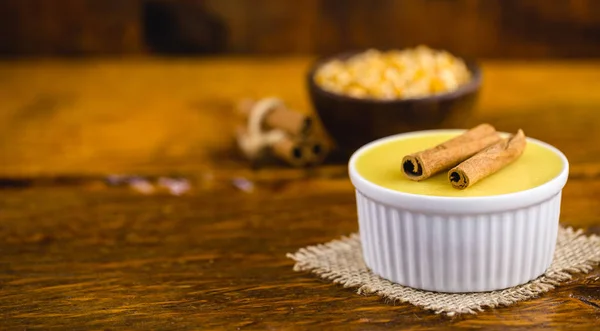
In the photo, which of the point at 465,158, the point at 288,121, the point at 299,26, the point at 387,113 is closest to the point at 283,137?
the point at 288,121

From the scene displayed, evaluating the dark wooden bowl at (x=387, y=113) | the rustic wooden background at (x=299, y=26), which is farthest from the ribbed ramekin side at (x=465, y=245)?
the rustic wooden background at (x=299, y=26)

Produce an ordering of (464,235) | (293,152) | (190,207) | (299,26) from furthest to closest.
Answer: (299,26) < (293,152) < (190,207) < (464,235)

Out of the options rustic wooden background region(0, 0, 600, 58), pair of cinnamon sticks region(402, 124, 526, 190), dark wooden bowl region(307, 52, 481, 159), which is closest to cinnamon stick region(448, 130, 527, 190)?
pair of cinnamon sticks region(402, 124, 526, 190)

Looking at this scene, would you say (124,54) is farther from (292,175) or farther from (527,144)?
(527,144)

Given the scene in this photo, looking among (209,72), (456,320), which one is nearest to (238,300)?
(456,320)

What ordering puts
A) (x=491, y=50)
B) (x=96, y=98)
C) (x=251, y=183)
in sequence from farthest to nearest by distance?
(x=491, y=50)
(x=96, y=98)
(x=251, y=183)

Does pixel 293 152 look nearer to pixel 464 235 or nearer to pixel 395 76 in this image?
pixel 395 76

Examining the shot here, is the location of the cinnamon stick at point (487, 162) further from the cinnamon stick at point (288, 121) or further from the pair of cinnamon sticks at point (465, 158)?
the cinnamon stick at point (288, 121)

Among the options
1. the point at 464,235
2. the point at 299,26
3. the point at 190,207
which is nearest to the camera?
the point at 464,235
